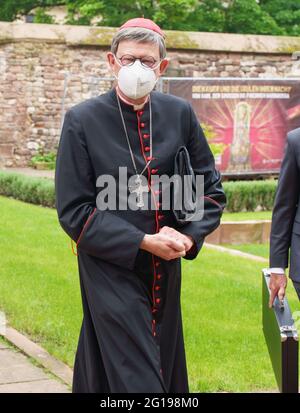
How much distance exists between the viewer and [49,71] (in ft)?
68.9

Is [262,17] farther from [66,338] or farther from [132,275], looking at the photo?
[132,275]

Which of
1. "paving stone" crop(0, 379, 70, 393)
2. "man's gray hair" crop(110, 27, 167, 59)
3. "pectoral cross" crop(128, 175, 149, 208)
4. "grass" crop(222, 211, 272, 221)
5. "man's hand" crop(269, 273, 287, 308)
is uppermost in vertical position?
"man's gray hair" crop(110, 27, 167, 59)

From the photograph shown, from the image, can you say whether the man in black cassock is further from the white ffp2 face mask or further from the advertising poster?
the advertising poster

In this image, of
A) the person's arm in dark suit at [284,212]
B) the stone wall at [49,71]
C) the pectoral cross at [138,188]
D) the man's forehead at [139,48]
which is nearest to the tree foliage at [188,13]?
the stone wall at [49,71]

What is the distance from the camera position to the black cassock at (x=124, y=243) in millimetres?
3799

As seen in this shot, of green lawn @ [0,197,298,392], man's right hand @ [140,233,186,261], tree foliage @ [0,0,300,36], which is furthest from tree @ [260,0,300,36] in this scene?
man's right hand @ [140,233,186,261]

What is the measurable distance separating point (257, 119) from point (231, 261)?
356 inches

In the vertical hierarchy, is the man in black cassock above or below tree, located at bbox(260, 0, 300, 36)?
below

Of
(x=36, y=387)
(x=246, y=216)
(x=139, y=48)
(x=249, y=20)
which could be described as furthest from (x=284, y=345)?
(x=249, y=20)

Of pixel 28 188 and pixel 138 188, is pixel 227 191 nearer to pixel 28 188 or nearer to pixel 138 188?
pixel 28 188

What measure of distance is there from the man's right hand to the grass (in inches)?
437

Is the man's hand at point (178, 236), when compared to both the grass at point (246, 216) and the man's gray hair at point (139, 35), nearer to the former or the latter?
the man's gray hair at point (139, 35)

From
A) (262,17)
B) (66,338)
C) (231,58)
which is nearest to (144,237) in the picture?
(66,338)

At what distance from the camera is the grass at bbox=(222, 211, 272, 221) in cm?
1510
